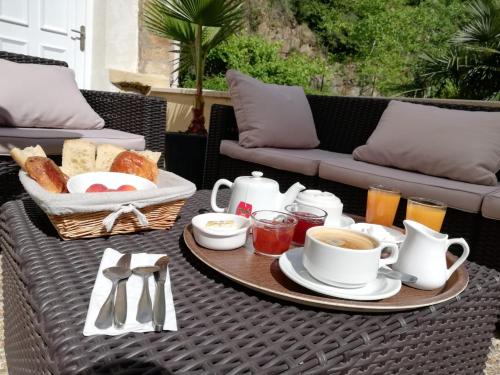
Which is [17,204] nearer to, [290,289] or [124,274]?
[124,274]

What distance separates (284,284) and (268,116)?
198cm

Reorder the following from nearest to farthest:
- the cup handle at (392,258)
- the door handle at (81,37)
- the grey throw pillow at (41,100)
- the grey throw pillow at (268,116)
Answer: the cup handle at (392,258) → the grey throw pillow at (41,100) → the grey throw pillow at (268,116) → the door handle at (81,37)

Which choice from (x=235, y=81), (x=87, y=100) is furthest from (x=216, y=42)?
(x=87, y=100)

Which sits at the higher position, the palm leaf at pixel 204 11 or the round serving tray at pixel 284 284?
the palm leaf at pixel 204 11

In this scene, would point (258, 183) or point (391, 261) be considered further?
point (258, 183)

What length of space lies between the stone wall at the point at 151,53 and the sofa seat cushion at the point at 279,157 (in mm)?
3025

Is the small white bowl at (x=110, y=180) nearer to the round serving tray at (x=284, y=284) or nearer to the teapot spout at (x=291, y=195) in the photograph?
the round serving tray at (x=284, y=284)

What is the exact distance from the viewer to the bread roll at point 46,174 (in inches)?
39.7

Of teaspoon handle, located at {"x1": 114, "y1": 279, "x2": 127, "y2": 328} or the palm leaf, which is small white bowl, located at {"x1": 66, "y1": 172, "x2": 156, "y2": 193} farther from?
the palm leaf

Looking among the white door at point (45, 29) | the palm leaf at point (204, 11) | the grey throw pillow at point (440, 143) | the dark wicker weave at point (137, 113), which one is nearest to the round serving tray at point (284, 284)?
the grey throw pillow at point (440, 143)

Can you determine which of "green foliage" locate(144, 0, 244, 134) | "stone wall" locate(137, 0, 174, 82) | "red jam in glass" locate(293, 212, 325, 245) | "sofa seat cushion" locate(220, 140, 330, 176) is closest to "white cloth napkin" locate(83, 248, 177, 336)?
"red jam in glass" locate(293, 212, 325, 245)

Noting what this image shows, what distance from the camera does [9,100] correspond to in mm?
2172

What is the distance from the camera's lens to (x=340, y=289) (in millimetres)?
738

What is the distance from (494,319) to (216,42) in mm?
3288
